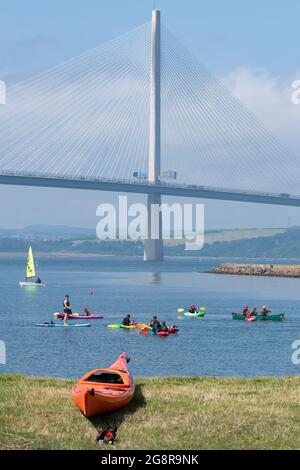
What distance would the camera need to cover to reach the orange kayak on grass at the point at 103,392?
53.0ft

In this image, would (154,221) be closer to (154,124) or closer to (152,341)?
(154,124)

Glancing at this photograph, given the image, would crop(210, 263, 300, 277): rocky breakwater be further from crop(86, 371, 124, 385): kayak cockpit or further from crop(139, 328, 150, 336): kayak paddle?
crop(86, 371, 124, 385): kayak cockpit

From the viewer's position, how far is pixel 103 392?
16.5 meters

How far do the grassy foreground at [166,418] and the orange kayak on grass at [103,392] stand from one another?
0.19 m

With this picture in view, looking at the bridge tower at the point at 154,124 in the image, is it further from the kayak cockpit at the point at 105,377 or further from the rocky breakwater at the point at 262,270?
the kayak cockpit at the point at 105,377

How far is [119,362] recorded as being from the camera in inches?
792

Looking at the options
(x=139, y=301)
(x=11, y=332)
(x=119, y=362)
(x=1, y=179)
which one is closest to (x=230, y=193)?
(x=1, y=179)

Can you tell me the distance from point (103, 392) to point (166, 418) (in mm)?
1310

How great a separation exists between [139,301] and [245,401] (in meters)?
56.1

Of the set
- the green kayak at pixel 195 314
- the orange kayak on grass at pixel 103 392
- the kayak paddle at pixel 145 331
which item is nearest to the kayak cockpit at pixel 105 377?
the orange kayak on grass at pixel 103 392

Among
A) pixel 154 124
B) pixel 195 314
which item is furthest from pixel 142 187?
pixel 195 314

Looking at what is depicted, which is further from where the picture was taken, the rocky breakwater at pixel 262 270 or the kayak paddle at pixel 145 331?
the rocky breakwater at pixel 262 270

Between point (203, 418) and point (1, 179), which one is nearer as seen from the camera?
point (203, 418)
